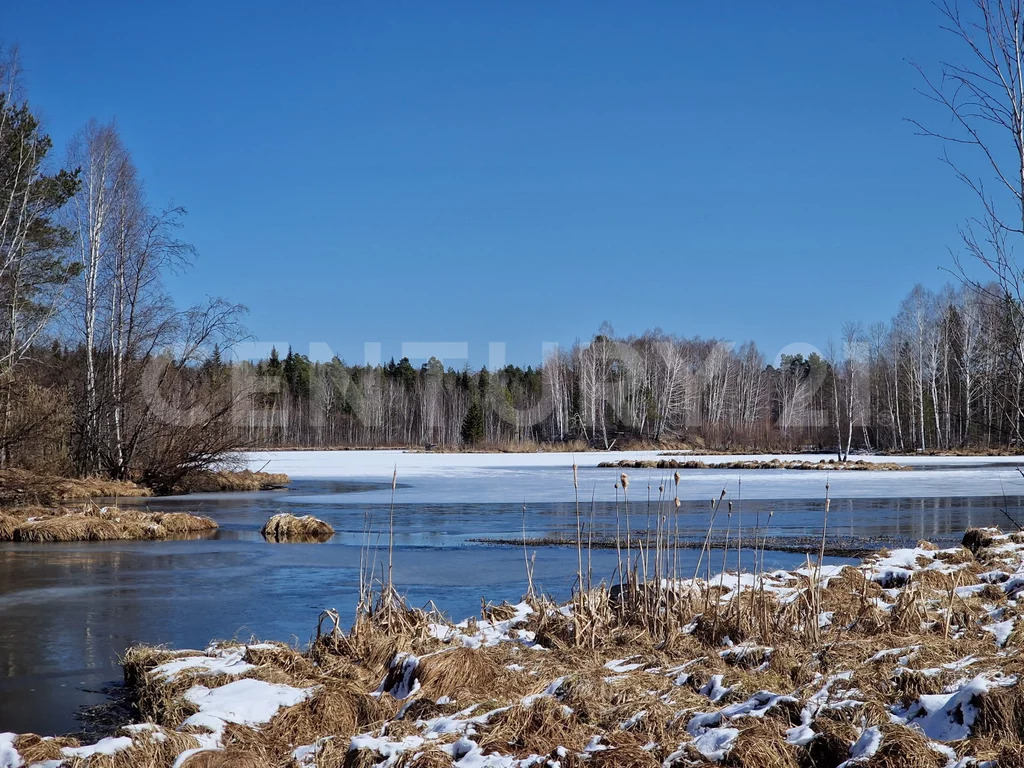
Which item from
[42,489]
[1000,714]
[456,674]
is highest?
[42,489]

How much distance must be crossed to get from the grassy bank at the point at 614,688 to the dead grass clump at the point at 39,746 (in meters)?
0.01

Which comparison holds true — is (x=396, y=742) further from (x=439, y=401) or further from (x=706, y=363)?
(x=439, y=401)

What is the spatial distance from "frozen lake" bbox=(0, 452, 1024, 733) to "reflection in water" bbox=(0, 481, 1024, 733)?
1.0 inches

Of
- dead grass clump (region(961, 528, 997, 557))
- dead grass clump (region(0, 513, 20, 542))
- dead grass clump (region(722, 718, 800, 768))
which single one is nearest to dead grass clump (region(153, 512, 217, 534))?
dead grass clump (region(0, 513, 20, 542))

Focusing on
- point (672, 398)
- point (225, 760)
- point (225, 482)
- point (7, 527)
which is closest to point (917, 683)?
point (225, 760)

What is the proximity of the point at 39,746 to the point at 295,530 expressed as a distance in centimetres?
1013

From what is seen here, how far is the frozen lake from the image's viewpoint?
6957mm

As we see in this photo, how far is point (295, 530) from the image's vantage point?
47.5 ft

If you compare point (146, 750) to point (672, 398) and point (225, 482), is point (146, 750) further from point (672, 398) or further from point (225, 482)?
point (672, 398)

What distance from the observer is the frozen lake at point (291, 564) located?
6.96 m

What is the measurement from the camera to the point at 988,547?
10422 mm

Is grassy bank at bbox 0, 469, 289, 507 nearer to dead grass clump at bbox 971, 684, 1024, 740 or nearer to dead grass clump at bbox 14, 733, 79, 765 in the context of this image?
dead grass clump at bbox 14, 733, 79, 765

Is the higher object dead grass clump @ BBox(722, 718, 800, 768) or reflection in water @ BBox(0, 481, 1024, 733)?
dead grass clump @ BBox(722, 718, 800, 768)

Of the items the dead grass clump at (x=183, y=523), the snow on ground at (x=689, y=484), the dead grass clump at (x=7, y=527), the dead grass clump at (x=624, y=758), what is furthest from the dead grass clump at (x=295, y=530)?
the dead grass clump at (x=624, y=758)
